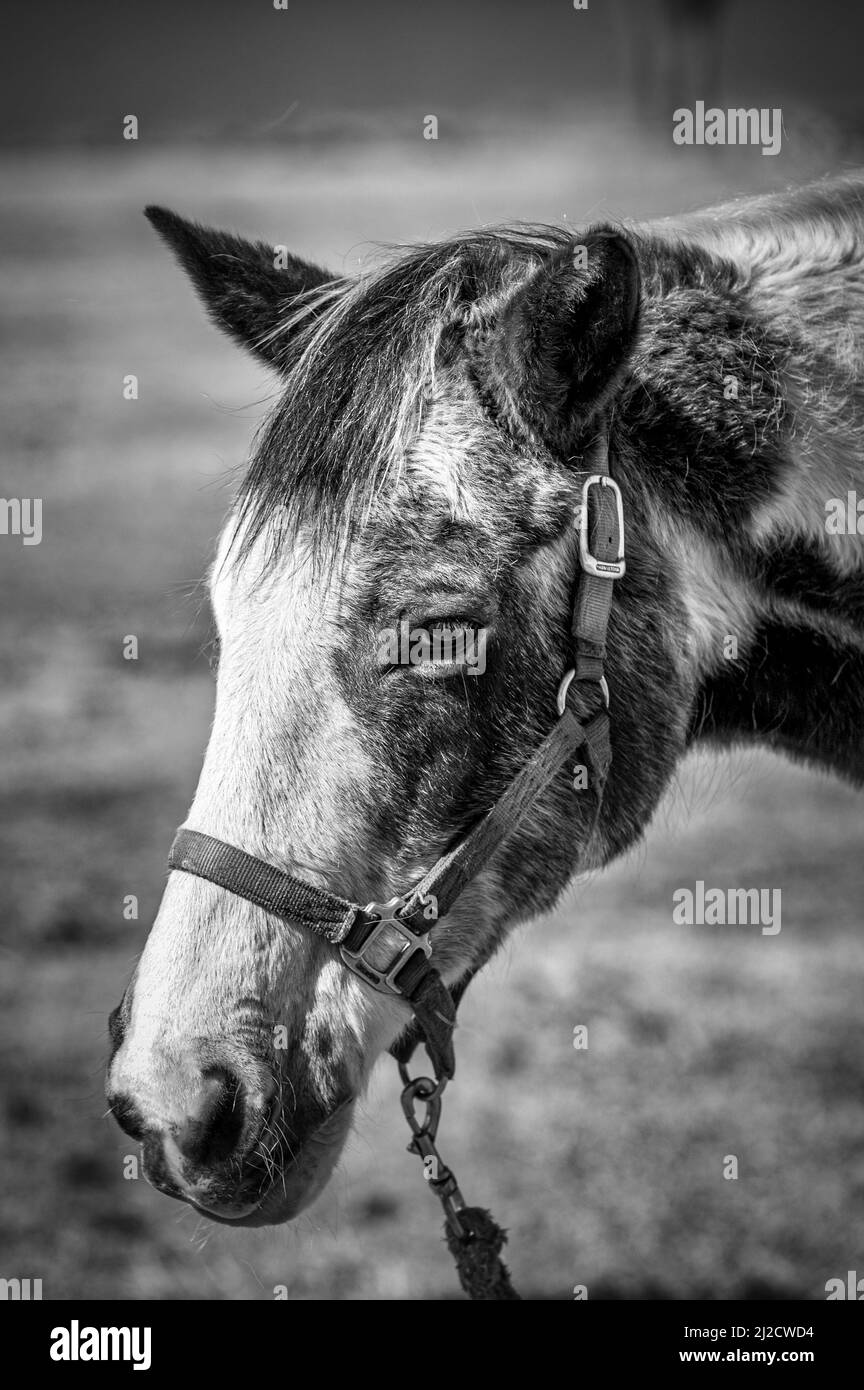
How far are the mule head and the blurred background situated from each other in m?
0.41

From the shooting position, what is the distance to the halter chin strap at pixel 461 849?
2053mm

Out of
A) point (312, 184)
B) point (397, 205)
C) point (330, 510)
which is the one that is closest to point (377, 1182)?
point (330, 510)

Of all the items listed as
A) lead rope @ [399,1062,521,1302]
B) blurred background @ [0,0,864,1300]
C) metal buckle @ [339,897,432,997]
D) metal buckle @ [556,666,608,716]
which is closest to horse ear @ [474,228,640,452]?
metal buckle @ [556,666,608,716]

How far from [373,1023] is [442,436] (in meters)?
1.08

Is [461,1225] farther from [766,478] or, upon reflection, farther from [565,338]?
[565,338]

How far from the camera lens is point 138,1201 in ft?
13.2

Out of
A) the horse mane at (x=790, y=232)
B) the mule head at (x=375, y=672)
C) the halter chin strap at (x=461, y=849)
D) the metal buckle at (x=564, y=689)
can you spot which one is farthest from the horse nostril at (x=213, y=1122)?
the horse mane at (x=790, y=232)

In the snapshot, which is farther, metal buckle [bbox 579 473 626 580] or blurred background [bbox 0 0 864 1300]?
blurred background [bbox 0 0 864 1300]

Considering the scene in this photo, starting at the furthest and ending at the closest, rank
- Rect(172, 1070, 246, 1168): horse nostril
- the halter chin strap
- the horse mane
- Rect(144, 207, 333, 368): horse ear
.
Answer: Rect(144, 207, 333, 368): horse ear < the horse mane < the halter chin strap < Rect(172, 1070, 246, 1168): horse nostril

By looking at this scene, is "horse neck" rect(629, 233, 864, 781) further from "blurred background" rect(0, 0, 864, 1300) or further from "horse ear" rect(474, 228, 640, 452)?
"blurred background" rect(0, 0, 864, 1300)

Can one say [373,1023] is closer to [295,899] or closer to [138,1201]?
[295,899]

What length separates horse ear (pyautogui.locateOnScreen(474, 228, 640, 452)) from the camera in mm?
2002

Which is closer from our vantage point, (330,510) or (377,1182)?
(330,510)

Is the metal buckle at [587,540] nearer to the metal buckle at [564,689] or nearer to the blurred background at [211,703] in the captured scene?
the metal buckle at [564,689]
